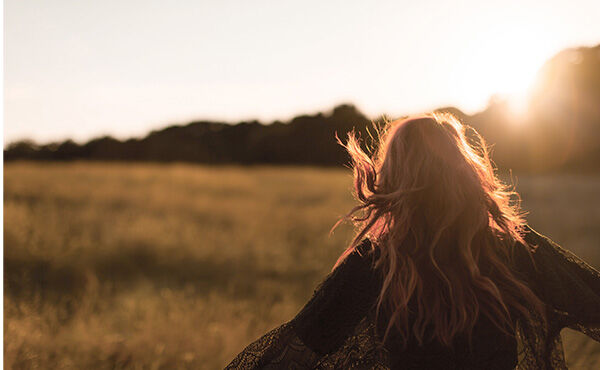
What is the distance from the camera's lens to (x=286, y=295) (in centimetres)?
525

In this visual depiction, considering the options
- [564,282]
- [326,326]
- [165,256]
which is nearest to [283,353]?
[326,326]

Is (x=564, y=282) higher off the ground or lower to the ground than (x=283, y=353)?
higher

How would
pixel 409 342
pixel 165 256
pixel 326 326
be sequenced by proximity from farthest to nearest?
pixel 165 256
pixel 326 326
pixel 409 342

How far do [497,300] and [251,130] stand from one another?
15.6 metres

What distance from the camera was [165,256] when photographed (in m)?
6.57

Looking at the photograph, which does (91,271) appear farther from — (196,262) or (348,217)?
(348,217)

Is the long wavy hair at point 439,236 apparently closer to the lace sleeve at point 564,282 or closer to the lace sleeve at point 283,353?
the lace sleeve at point 564,282

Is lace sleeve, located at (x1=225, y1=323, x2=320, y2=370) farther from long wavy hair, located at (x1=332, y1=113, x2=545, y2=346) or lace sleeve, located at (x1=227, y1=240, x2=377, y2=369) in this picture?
long wavy hair, located at (x1=332, y1=113, x2=545, y2=346)

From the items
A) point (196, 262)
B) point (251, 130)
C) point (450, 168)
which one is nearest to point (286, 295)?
point (196, 262)

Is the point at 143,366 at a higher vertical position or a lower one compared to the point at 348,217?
lower

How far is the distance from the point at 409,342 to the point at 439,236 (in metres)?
0.34

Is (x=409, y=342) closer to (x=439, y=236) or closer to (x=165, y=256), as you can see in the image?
(x=439, y=236)

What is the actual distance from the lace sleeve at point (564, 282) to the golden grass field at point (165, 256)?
2.11 metres

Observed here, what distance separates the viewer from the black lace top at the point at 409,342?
158cm
